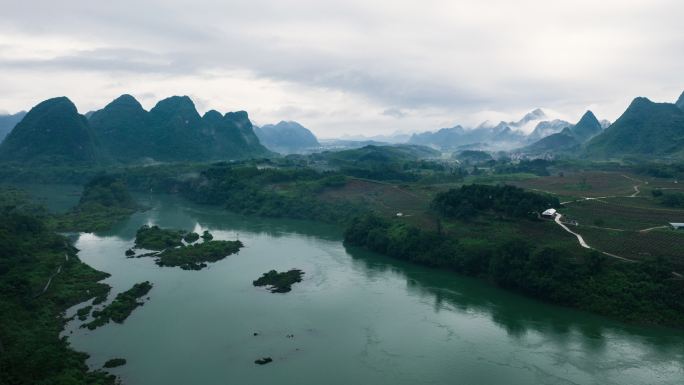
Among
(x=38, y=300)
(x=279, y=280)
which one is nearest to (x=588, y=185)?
(x=279, y=280)

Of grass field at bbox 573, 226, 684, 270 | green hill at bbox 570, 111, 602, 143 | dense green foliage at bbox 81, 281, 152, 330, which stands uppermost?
green hill at bbox 570, 111, 602, 143

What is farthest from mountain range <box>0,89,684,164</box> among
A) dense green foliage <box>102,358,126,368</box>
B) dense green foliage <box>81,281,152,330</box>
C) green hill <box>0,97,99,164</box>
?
dense green foliage <box>102,358,126,368</box>

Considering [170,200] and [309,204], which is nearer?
[309,204]

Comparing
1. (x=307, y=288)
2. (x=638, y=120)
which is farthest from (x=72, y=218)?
(x=638, y=120)

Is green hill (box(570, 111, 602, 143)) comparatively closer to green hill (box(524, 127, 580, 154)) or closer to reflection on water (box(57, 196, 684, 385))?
green hill (box(524, 127, 580, 154))

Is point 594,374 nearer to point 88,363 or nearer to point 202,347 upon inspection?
point 202,347

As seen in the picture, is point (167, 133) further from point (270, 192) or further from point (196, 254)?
point (196, 254)

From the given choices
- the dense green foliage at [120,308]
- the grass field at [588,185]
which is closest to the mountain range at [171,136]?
the grass field at [588,185]
